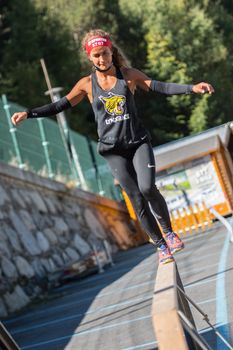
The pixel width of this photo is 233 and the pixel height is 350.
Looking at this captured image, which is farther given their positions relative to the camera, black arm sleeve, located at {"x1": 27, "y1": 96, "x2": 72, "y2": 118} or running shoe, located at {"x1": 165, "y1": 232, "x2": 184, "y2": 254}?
running shoe, located at {"x1": 165, "y1": 232, "x2": 184, "y2": 254}

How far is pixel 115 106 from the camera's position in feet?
22.9

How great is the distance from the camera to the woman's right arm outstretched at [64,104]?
23.6ft

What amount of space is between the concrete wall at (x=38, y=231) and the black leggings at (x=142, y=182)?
831 centimetres

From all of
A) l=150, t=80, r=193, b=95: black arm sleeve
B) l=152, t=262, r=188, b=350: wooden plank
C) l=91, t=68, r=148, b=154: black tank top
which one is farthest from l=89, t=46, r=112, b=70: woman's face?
l=152, t=262, r=188, b=350: wooden plank

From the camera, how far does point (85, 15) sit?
5547 centimetres

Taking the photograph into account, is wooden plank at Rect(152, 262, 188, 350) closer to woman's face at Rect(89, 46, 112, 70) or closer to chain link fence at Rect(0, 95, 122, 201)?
woman's face at Rect(89, 46, 112, 70)

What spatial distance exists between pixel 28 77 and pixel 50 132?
16616 mm

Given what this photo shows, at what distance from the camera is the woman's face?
6934 millimetres

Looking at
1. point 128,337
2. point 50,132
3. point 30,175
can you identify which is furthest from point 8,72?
point 128,337

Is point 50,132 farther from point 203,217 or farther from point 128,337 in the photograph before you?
point 128,337

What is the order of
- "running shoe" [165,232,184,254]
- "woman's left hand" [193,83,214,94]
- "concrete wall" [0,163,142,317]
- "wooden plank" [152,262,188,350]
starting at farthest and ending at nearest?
"concrete wall" [0,163,142,317] → "running shoe" [165,232,184,254] → "woman's left hand" [193,83,214,94] → "wooden plank" [152,262,188,350]

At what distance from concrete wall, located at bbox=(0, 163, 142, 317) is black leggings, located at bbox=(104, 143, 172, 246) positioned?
27.3 feet

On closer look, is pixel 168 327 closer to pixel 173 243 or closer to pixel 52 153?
pixel 173 243

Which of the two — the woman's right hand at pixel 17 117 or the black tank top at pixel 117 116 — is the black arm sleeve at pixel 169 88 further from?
the woman's right hand at pixel 17 117
